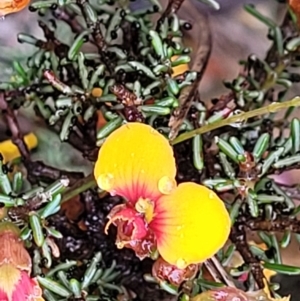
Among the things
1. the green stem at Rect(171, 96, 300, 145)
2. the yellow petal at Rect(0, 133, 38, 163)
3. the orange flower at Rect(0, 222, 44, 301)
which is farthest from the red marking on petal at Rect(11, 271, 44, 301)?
the yellow petal at Rect(0, 133, 38, 163)

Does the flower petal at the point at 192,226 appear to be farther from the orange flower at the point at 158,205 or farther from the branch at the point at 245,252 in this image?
the branch at the point at 245,252

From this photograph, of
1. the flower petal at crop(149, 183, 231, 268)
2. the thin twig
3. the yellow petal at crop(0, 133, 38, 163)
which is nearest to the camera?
the flower petal at crop(149, 183, 231, 268)

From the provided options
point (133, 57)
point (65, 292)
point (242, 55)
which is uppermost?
point (133, 57)

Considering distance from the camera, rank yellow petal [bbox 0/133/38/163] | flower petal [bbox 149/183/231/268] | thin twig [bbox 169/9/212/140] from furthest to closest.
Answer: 1. yellow petal [bbox 0/133/38/163]
2. thin twig [bbox 169/9/212/140]
3. flower petal [bbox 149/183/231/268]

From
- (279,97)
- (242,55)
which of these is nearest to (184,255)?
(279,97)

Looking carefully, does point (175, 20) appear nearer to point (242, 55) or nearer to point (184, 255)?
point (184, 255)

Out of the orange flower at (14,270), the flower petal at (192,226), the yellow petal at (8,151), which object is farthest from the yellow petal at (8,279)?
the yellow petal at (8,151)

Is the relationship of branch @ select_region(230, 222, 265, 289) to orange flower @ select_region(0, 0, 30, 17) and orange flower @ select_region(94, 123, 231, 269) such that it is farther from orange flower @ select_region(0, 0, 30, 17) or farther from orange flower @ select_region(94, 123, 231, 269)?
orange flower @ select_region(0, 0, 30, 17)

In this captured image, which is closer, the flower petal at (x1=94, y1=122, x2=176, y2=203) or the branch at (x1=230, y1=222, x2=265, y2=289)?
the flower petal at (x1=94, y1=122, x2=176, y2=203)
